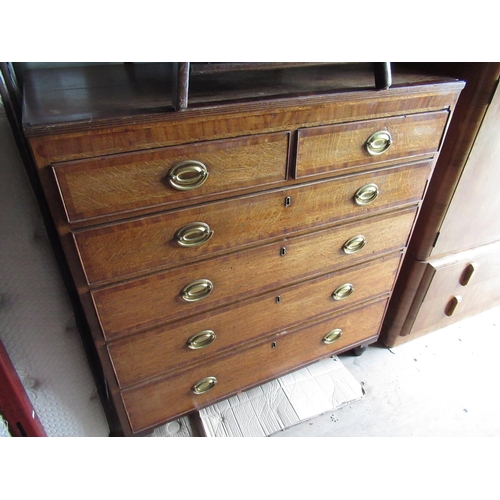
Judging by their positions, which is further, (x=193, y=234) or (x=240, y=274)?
(x=240, y=274)

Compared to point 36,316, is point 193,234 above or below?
above

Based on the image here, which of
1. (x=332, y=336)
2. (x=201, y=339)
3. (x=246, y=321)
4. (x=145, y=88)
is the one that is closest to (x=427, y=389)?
(x=332, y=336)

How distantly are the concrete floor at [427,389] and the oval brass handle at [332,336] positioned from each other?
0.23 meters

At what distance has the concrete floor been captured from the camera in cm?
126

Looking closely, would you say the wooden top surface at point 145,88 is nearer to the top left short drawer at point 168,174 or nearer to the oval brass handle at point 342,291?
the top left short drawer at point 168,174

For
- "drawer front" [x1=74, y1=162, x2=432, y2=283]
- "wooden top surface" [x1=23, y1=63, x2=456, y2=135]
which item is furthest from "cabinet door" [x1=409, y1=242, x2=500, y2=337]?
"wooden top surface" [x1=23, y1=63, x2=456, y2=135]

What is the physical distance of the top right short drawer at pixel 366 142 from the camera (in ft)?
2.70

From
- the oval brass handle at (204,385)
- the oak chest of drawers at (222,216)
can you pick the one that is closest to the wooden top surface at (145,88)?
the oak chest of drawers at (222,216)

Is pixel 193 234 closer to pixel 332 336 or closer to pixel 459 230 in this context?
pixel 332 336

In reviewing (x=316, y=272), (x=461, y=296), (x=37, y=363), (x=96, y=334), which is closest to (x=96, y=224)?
(x=96, y=334)

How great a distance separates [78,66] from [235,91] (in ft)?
1.49

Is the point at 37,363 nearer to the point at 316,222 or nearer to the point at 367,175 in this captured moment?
the point at 316,222

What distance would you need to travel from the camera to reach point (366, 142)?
0.88 metres

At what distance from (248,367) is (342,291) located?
38 centimetres
